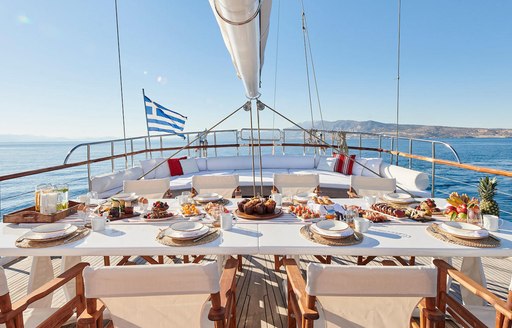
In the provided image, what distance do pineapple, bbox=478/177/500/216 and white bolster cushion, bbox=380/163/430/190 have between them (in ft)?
6.23

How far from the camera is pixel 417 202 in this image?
198cm

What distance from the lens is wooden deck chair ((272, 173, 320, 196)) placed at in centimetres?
271

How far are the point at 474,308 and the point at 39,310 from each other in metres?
1.81

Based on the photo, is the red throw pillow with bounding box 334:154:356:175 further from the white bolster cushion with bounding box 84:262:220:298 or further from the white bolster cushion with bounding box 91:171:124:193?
the white bolster cushion with bounding box 84:262:220:298

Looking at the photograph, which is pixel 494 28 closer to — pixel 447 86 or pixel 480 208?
pixel 447 86

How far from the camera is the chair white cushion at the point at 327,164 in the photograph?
4.88m

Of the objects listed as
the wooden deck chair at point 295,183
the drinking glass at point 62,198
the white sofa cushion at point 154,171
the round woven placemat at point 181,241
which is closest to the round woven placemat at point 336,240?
the round woven placemat at point 181,241

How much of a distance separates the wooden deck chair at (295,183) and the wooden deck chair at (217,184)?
0.39m

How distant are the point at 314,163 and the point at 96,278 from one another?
15.2 ft

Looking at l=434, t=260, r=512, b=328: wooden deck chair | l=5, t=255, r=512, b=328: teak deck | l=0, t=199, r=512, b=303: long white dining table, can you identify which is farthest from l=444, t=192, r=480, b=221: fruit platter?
l=5, t=255, r=512, b=328: teak deck

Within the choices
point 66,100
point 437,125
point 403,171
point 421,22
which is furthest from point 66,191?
point 437,125

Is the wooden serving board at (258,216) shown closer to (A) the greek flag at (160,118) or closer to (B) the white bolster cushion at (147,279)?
(B) the white bolster cushion at (147,279)

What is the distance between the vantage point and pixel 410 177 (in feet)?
11.4

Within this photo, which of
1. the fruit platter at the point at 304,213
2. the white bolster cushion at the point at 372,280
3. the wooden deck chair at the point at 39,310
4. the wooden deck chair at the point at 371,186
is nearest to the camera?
the white bolster cushion at the point at 372,280
